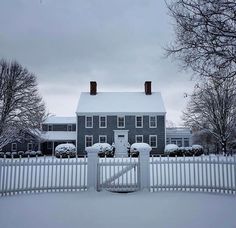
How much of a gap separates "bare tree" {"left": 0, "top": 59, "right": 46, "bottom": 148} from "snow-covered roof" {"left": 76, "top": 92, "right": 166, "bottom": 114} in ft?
18.6

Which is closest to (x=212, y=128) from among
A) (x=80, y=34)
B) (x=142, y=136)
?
(x=142, y=136)

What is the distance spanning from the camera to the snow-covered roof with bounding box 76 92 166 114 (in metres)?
34.2

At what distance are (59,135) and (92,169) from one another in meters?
31.4

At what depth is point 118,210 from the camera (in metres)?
7.13

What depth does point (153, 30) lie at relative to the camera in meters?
11.2

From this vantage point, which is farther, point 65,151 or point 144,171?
point 65,151

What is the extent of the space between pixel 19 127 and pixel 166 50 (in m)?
24.0

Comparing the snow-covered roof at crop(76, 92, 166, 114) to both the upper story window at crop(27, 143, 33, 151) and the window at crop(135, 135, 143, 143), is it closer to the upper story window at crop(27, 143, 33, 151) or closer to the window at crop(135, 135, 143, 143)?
the window at crop(135, 135, 143, 143)

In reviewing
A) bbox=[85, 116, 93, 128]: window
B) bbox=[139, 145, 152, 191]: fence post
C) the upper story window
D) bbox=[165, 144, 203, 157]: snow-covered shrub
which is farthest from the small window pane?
bbox=[139, 145, 152, 191]: fence post

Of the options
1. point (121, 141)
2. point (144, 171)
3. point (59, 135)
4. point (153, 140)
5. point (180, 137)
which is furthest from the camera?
point (59, 135)

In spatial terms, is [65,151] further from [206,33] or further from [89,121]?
[206,33]

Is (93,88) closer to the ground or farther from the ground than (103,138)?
farther from the ground

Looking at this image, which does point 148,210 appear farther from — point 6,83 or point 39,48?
point 6,83

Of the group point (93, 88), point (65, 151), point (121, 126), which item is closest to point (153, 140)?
point (121, 126)
